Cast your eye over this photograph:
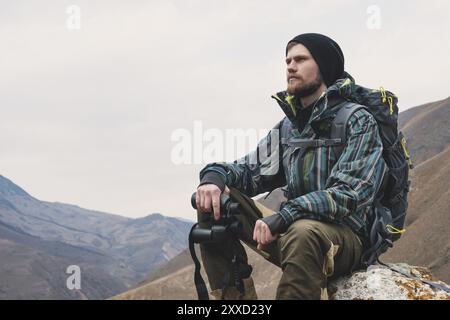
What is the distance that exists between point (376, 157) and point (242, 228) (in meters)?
1.10

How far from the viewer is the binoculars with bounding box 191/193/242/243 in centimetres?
451

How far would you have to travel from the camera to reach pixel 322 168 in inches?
181

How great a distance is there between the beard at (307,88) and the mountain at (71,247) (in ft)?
261

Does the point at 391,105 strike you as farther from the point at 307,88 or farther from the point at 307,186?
the point at 307,186

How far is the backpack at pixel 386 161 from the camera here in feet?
15.1

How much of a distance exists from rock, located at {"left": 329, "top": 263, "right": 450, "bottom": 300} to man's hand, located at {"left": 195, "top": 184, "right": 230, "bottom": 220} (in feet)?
3.51

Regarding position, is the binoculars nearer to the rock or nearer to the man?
the man

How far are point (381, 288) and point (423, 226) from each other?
31.3 m

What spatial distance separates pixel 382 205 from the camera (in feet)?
16.0

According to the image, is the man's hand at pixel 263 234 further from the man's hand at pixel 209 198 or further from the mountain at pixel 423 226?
the mountain at pixel 423 226

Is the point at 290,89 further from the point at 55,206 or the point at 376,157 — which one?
the point at 55,206

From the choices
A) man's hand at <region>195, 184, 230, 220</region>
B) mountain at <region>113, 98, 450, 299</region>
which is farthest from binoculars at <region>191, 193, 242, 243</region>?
mountain at <region>113, 98, 450, 299</region>

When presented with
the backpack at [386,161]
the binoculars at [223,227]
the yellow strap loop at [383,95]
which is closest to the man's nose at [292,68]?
the backpack at [386,161]
